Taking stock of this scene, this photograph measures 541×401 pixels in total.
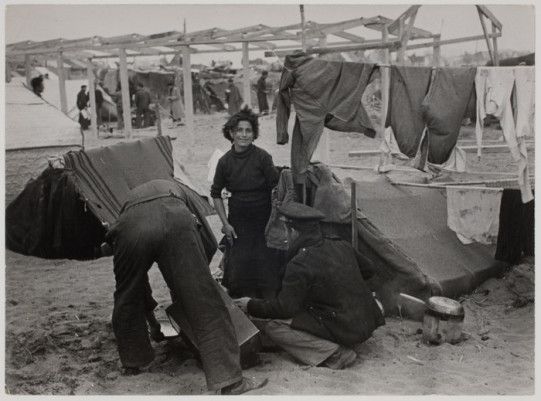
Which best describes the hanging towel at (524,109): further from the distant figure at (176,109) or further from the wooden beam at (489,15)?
the distant figure at (176,109)

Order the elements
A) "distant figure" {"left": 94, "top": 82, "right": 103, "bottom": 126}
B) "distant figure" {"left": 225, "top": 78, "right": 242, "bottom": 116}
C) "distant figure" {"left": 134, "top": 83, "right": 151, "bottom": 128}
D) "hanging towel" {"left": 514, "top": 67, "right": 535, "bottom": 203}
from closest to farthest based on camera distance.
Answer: "hanging towel" {"left": 514, "top": 67, "right": 535, "bottom": 203} → "distant figure" {"left": 134, "top": 83, "right": 151, "bottom": 128} → "distant figure" {"left": 94, "top": 82, "right": 103, "bottom": 126} → "distant figure" {"left": 225, "top": 78, "right": 242, "bottom": 116}

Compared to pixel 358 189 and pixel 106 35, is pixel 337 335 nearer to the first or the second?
pixel 358 189

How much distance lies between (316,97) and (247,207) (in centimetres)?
106

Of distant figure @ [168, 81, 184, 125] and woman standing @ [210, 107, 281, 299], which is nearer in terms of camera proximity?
woman standing @ [210, 107, 281, 299]

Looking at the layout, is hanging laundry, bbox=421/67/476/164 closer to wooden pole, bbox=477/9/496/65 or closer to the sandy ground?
wooden pole, bbox=477/9/496/65

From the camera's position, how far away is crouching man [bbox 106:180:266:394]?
138 inches

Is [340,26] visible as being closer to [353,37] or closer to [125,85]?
[353,37]

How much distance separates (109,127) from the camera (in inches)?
732

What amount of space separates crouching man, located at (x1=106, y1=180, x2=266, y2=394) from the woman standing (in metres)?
1.06

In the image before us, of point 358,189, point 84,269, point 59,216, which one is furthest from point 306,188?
point 84,269

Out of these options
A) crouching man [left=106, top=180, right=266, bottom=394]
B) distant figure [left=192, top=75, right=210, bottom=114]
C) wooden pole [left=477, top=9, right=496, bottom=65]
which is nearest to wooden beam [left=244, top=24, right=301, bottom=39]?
wooden pole [left=477, top=9, right=496, bottom=65]

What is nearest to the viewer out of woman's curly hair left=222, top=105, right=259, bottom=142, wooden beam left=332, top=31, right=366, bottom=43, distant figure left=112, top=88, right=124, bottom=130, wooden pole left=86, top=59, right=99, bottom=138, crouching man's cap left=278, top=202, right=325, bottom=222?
crouching man's cap left=278, top=202, right=325, bottom=222

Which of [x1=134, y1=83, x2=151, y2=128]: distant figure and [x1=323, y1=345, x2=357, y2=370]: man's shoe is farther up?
[x1=134, y1=83, x2=151, y2=128]: distant figure

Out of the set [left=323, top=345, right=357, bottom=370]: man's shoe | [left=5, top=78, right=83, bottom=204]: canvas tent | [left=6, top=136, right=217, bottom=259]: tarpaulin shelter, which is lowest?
[left=323, top=345, right=357, bottom=370]: man's shoe
